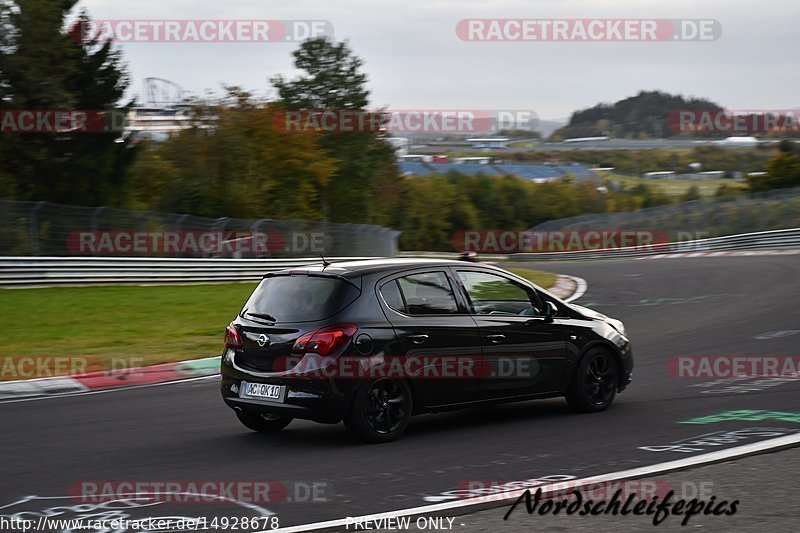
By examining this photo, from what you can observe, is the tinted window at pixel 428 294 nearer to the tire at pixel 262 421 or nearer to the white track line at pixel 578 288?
the tire at pixel 262 421

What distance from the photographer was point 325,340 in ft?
26.2

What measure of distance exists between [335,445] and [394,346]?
3.16 feet

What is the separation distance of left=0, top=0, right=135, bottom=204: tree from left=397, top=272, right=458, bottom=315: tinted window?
31370 mm

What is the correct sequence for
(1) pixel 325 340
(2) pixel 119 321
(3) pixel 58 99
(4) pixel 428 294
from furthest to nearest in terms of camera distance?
(3) pixel 58 99 → (2) pixel 119 321 → (4) pixel 428 294 → (1) pixel 325 340

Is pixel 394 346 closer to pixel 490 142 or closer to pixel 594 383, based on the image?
pixel 594 383

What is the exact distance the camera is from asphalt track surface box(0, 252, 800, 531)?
6.57 m

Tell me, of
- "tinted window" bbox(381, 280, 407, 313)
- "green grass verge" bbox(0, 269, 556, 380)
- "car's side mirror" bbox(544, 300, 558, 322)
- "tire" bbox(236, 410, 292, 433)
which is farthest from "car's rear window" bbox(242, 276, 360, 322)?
"green grass verge" bbox(0, 269, 556, 380)

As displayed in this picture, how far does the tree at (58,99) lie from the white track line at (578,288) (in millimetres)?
20809

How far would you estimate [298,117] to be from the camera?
55.0 m

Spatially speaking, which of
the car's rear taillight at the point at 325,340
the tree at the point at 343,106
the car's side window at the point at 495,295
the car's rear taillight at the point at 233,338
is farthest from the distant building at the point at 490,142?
the car's rear taillight at the point at 325,340

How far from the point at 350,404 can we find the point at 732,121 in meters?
34.0

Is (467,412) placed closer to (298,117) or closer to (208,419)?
(208,419)

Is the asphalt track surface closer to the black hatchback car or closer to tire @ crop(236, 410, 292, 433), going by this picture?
tire @ crop(236, 410, 292, 433)

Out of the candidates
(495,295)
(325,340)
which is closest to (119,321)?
(495,295)
